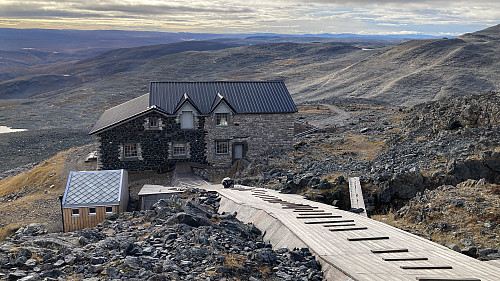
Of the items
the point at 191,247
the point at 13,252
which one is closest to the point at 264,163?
the point at 191,247

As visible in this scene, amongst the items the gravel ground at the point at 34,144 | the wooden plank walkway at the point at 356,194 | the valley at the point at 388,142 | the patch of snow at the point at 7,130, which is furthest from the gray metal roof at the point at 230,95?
the patch of snow at the point at 7,130

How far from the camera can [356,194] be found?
70.7ft

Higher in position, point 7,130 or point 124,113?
point 124,113

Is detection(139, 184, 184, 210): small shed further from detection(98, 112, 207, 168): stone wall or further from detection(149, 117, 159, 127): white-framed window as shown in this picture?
detection(149, 117, 159, 127): white-framed window

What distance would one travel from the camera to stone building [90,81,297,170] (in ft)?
108

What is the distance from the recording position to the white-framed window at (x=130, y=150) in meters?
33.4

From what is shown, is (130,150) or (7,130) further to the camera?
(7,130)

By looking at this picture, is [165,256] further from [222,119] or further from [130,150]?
[222,119]

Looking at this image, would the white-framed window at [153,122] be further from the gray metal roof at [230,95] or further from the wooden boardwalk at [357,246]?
the wooden boardwalk at [357,246]

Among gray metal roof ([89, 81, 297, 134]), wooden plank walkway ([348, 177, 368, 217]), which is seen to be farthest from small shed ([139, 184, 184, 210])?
wooden plank walkway ([348, 177, 368, 217])

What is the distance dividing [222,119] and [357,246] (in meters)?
22.5

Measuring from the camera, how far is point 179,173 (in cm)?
3272

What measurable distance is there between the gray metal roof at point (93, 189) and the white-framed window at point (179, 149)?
31.2 feet

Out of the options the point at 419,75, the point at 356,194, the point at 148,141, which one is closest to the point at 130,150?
the point at 148,141
